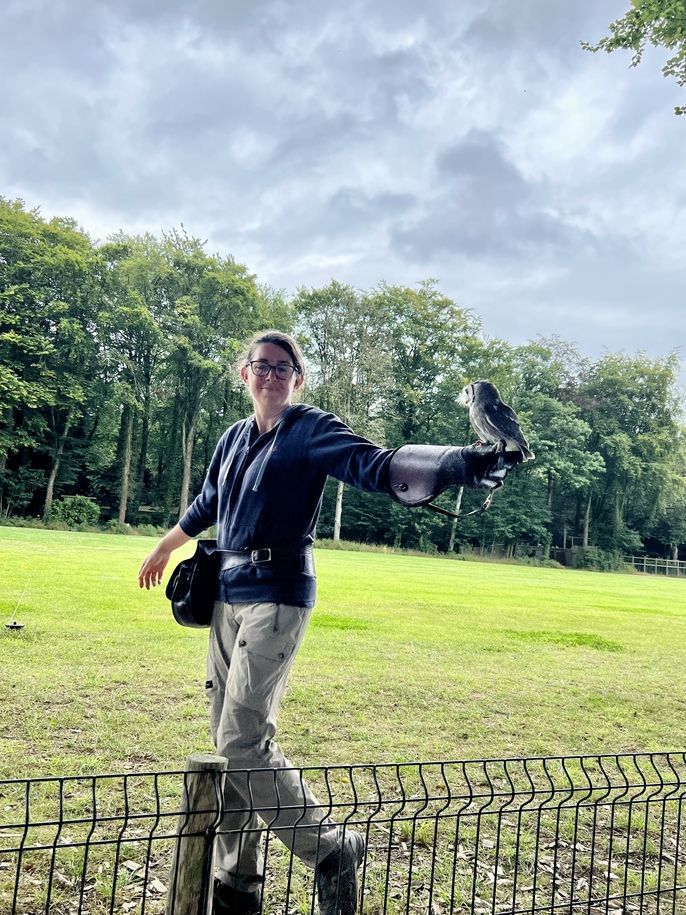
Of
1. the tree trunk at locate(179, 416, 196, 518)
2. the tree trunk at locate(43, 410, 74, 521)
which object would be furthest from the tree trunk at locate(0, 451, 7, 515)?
the tree trunk at locate(179, 416, 196, 518)

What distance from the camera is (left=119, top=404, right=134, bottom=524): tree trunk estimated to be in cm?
3862

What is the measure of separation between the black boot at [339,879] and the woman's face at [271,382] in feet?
6.12

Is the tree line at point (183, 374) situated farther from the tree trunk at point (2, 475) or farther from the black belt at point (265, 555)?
the black belt at point (265, 555)

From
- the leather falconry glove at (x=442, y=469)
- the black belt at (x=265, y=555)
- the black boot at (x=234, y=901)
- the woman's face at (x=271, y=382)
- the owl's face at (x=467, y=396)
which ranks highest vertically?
the woman's face at (x=271, y=382)

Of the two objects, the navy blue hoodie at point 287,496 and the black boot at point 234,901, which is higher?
the navy blue hoodie at point 287,496

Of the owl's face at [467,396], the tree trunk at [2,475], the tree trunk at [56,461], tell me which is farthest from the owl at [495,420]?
the tree trunk at [2,475]

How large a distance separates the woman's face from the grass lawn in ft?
10.2

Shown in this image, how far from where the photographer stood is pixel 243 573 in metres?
2.99


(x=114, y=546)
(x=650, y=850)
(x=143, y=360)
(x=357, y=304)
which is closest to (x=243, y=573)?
(x=650, y=850)

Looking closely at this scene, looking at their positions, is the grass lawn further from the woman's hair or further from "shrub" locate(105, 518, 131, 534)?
"shrub" locate(105, 518, 131, 534)

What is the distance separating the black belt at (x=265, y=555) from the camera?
2.94 metres

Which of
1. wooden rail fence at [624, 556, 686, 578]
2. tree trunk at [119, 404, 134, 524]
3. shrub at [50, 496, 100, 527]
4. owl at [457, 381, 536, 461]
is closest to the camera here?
owl at [457, 381, 536, 461]

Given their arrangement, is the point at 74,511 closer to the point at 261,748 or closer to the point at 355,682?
the point at 355,682

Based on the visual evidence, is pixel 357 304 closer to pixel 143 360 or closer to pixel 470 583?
pixel 143 360
